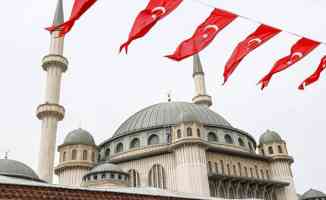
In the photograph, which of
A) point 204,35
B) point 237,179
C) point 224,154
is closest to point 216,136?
point 224,154

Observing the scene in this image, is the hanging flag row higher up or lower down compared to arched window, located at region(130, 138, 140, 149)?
lower down

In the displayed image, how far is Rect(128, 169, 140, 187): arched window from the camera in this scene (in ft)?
120

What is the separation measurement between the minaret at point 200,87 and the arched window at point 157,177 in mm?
18330

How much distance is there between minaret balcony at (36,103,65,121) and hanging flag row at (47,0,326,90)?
81.4 feet

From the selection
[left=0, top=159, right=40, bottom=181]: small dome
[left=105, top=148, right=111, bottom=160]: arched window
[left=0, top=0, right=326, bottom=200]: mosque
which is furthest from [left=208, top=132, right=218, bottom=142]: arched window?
[left=0, top=159, right=40, bottom=181]: small dome

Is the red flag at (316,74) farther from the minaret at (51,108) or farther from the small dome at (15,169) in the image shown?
the minaret at (51,108)

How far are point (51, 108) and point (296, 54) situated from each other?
26692 mm

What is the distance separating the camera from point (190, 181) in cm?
3341

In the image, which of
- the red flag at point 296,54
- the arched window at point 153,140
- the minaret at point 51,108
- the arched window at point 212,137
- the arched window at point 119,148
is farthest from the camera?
the arched window at point 119,148

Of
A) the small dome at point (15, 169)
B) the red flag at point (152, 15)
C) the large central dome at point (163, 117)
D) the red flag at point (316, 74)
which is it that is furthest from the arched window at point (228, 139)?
the red flag at point (152, 15)

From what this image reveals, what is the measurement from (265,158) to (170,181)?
39.8 feet

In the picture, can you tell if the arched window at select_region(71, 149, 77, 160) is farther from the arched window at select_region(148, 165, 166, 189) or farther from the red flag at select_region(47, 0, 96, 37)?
the red flag at select_region(47, 0, 96, 37)

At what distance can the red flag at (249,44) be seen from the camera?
13.2 m

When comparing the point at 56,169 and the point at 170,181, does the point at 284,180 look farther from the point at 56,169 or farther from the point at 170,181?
the point at 56,169
